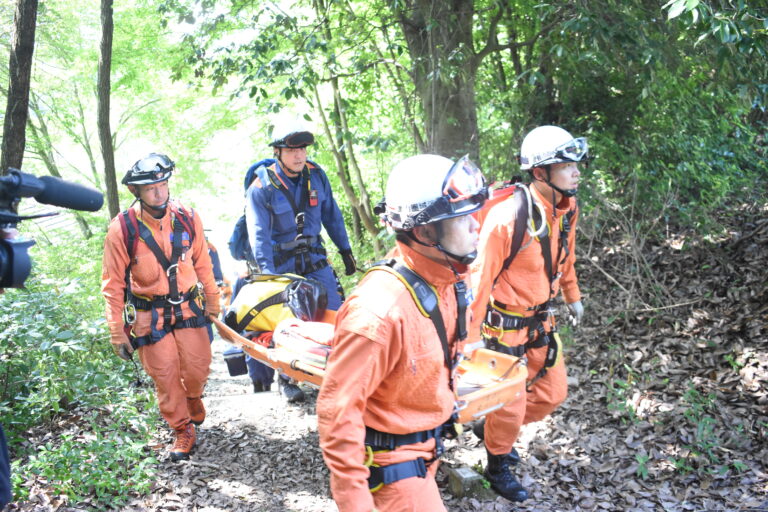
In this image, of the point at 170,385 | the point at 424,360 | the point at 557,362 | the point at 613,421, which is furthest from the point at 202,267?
the point at 613,421

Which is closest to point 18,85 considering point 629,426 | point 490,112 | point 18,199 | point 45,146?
point 18,199

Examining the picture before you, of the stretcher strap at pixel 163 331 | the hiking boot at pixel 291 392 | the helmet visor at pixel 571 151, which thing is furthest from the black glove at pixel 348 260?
the helmet visor at pixel 571 151

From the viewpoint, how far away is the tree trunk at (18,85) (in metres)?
6.43

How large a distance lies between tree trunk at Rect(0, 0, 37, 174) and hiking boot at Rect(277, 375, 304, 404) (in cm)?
363

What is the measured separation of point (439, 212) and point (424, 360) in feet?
2.08

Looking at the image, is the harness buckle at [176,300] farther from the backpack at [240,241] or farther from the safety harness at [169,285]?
the backpack at [240,241]

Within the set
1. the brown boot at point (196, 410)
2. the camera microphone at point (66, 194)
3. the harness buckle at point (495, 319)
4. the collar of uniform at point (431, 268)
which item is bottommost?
the brown boot at point (196, 410)

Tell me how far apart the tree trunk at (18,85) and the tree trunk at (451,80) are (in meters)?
3.97

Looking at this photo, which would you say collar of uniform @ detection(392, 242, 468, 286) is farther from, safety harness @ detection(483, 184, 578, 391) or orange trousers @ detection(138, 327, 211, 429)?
A: orange trousers @ detection(138, 327, 211, 429)

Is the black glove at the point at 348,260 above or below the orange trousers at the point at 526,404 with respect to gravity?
above

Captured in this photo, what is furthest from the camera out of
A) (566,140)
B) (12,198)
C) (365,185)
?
(365,185)

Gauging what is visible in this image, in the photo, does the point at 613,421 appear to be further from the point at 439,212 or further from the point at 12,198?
the point at 12,198

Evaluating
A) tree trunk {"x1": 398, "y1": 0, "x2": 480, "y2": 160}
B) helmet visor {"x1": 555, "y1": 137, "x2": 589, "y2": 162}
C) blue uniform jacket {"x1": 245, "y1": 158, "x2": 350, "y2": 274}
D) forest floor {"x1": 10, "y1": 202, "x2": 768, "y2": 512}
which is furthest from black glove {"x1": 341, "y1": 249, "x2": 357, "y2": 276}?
helmet visor {"x1": 555, "y1": 137, "x2": 589, "y2": 162}

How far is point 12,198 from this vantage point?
234cm
